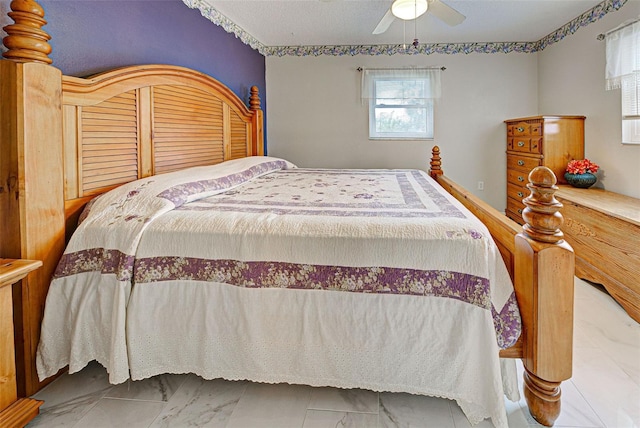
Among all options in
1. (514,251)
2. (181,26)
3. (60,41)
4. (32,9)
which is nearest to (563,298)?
(514,251)

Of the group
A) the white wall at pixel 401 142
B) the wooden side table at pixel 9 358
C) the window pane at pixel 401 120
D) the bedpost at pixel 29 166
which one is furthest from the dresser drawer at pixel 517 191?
the wooden side table at pixel 9 358

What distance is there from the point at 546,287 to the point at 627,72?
2.92 meters

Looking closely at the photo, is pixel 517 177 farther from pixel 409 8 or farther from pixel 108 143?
pixel 108 143

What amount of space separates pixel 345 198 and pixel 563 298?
1068mm

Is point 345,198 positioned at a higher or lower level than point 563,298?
higher

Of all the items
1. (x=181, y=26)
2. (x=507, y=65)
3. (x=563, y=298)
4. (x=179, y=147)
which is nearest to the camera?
(x=563, y=298)

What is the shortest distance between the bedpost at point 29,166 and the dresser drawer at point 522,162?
4031 mm

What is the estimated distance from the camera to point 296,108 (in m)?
5.00

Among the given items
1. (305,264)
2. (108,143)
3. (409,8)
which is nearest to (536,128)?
(409,8)

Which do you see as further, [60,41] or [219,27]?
[219,27]

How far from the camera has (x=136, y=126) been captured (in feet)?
7.30

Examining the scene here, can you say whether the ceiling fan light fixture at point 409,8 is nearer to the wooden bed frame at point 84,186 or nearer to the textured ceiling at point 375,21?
the textured ceiling at point 375,21

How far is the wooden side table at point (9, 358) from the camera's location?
130 cm

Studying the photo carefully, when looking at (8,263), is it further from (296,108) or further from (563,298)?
(296,108)
